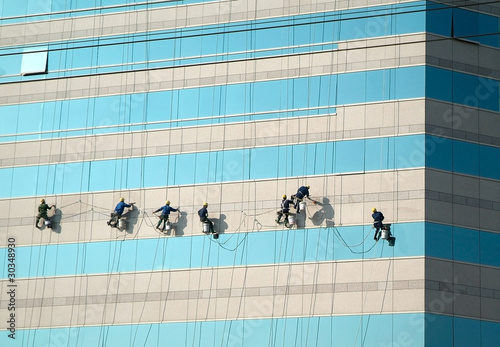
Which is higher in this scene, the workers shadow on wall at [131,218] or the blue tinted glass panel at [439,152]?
the blue tinted glass panel at [439,152]

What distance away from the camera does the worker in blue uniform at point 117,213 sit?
57500 millimetres

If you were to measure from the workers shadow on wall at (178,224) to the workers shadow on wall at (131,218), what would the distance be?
194 cm

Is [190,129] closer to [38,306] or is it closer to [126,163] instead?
[126,163]

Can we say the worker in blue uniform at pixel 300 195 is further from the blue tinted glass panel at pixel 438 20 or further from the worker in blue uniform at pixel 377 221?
the blue tinted glass panel at pixel 438 20

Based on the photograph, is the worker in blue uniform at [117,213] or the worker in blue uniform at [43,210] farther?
the worker in blue uniform at [43,210]

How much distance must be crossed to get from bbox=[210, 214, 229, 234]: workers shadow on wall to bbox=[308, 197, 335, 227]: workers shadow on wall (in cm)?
442

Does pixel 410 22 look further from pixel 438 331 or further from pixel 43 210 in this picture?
pixel 43 210

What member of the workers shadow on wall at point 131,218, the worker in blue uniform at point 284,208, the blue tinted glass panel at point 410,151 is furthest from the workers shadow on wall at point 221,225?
the blue tinted glass panel at point 410,151

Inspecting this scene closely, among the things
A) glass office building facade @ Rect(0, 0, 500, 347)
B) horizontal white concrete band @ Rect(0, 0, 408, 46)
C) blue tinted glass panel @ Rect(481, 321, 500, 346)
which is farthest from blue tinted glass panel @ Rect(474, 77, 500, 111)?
blue tinted glass panel @ Rect(481, 321, 500, 346)

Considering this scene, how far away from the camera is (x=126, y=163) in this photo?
194ft

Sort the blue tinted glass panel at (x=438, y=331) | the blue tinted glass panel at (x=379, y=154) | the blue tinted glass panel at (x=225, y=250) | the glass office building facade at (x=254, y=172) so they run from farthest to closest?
the blue tinted glass panel at (x=379, y=154)
the blue tinted glass panel at (x=225, y=250)
the glass office building facade at (x=254, y=172)
the blue tinted glass panel at (x=438, y=331)

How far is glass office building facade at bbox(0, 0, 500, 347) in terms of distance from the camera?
53250mm

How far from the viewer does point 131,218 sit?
58.2 m

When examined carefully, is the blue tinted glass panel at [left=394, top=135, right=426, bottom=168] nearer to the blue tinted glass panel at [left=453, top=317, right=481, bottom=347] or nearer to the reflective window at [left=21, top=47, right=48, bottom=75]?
the blue tinted glass panel at [left=453, top=317, right=481, bottom=347]
